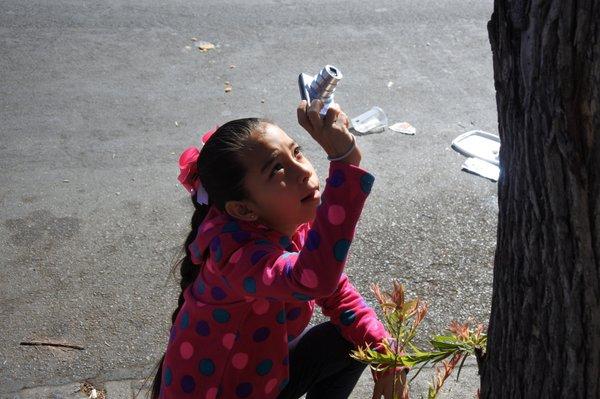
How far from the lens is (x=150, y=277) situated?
12.7ft

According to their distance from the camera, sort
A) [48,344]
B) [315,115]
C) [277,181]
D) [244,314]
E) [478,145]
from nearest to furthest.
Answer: [315,115] < [277,181] < [244,314] < [48,344] < [478,145]

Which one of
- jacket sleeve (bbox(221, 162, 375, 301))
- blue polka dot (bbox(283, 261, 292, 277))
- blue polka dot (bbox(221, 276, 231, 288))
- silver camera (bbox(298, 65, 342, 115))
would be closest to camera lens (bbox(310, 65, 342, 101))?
silver camera (bbox(298, 65, 342, 115))

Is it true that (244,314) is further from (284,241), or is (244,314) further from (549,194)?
(549,194)

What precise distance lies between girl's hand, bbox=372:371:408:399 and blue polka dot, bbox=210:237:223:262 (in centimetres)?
52

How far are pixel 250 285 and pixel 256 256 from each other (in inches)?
2.9

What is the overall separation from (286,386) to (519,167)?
1.23 meters

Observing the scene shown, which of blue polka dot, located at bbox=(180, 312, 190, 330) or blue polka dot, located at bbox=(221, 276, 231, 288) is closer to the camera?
blue polka dot, located at bbox=(221, 276, 231, 288)

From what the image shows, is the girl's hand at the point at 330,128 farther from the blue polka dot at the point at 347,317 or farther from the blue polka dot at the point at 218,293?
the blue polka dot at the point at 347,317

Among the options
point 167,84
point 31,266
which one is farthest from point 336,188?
point 167,84

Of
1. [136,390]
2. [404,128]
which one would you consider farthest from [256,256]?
[404,128]

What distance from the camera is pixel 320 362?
247 cm

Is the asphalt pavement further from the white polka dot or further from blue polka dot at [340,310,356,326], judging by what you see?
the white polka dot

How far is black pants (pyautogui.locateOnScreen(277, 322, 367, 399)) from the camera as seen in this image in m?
2.47

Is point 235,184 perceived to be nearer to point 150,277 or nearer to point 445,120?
point 150,277
